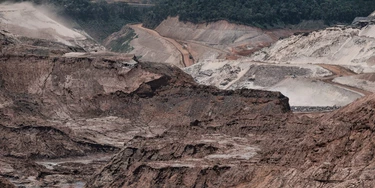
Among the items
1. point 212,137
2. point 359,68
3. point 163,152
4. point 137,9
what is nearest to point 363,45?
point 359,68

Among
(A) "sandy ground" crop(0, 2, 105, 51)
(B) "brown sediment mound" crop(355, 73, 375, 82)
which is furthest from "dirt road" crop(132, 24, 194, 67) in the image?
(B) "brown sediment mound" crop(355, 73, 375, 82)

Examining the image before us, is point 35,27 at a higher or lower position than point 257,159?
lower

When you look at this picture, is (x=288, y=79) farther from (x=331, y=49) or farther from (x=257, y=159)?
(x=257, y=159)

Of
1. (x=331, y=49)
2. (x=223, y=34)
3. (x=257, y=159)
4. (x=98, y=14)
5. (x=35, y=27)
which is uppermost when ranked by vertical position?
(x=257, y=159)

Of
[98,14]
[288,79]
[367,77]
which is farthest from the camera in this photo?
[98,14]

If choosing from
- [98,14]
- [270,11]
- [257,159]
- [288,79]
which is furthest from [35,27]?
[257,159]

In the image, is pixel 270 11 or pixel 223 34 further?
pixel 270 11

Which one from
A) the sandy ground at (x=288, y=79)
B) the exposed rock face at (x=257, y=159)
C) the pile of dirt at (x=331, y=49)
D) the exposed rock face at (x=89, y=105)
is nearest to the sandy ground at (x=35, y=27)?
the sandy ground at (x=288, y=79)
